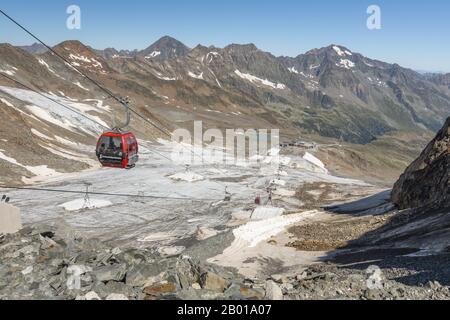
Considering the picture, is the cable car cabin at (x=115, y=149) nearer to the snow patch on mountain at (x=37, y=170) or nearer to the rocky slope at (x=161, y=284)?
the rocky slope at (x=161, y=284)

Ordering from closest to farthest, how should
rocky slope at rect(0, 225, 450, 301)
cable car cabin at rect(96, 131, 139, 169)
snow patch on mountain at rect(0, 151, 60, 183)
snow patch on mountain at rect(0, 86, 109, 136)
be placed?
rocky slope at rect(0, 225, 450, 301), cable car cabin at rect(96, 131, 139, 169), snow patch on mountain at rect(0, 151, 60, 183), snow patch on mountain at rect(0, 86, 109, 136)

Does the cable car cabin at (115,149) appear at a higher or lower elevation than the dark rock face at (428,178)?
higher

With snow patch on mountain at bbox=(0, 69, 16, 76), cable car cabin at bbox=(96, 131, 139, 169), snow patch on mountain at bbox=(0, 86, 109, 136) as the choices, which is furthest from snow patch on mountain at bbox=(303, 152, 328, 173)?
snow patch on mountain at bbox=(0, 69, 16, 76)

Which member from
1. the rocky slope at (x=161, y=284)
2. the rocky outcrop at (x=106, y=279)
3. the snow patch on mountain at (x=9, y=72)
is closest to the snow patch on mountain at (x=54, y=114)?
the snow patch on mountain at (x=9, y=72)

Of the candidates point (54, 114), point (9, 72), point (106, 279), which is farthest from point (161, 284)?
point (9, 72)

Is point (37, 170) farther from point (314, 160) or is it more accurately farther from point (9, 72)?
point (9, 72)

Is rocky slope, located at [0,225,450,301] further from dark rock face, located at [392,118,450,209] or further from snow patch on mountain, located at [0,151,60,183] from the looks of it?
snow patch on mountain, located at [0,151,60,183]
